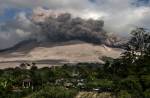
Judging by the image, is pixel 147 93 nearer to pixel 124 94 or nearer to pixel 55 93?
pixel 124 94

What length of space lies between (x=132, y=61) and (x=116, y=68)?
5.40 meters

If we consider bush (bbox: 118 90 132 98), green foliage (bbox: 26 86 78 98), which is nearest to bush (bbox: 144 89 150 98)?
bush (bbox: 118 90 132 98)

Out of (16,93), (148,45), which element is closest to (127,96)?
(16,93)

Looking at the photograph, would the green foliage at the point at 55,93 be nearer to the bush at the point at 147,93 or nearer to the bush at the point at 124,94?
the bush at the point at 124,94

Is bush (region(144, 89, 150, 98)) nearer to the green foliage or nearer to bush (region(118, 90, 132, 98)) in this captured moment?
bush (region(118, 90, 132, 98))

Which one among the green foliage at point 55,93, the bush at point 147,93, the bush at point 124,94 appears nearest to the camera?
the bush at point 147,93

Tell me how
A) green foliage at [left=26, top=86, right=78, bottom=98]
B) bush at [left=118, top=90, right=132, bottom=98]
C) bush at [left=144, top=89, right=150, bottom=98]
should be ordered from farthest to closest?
1. green foliage at [left=26, top=86, right=78, bottom=98]
2. bush at [left=118, top=90, right=132, bottom=98]
3. bush at [left=144, top=89, right=150, bottom=98]

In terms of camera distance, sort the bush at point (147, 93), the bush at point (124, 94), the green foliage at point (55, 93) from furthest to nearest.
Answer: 1. the green foliage at point (55, 93)
2. the bush at point (124, 94)
3. the bush at point (147, 93)

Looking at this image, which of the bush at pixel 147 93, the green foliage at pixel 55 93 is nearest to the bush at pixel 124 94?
the bush at pixel 147 93

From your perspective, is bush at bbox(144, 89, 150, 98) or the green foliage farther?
the green foliage

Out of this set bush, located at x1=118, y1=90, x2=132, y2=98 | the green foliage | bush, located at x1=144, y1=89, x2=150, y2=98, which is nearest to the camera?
bush, located at x1=144, y1=89, x2=150, y2=98

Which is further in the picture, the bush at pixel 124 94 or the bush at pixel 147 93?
the bush at pixel 124 94

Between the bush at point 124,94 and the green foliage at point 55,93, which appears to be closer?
the bush at point 124,94

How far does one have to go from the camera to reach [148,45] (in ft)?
418
